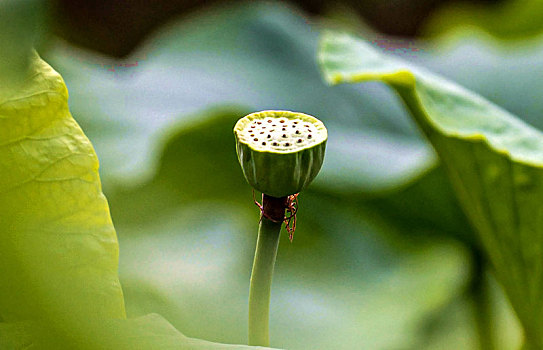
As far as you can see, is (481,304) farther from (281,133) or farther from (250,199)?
(281,133)

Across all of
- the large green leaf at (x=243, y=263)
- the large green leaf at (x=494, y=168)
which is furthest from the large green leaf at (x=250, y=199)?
the large green leaf at (x=494, y=168)

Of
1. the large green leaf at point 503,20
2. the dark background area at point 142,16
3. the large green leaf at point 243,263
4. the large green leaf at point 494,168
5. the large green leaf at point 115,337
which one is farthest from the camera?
the dark background area at point 142,16

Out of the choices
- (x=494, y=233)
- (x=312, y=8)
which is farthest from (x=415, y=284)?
(x=312, y=8)

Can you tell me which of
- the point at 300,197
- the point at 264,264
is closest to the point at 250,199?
the point at 300,197

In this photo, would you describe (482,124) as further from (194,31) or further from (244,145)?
(194,31)

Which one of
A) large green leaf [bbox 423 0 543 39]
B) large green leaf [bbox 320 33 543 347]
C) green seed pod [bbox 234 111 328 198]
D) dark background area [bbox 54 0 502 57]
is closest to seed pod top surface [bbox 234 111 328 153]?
green seed pod [bbox 234 111 328 198]

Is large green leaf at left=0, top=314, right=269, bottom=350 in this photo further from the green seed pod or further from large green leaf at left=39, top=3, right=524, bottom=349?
large green leaf at left=39, top=3, right=524, bottom=349

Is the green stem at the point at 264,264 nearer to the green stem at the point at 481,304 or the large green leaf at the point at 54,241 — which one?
the large green leaf at the point at 54,241
